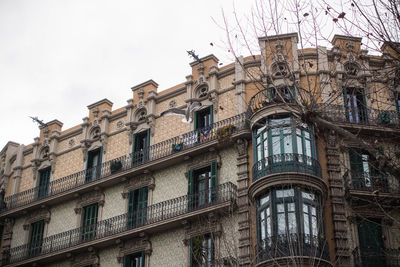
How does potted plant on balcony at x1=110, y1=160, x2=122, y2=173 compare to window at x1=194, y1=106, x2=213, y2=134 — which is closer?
window at x1=194, y1=106, x2=213, y2=134

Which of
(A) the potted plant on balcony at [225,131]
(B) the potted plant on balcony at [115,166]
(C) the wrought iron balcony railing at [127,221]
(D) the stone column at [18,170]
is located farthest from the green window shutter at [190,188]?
(D) the stone column at [18,170]

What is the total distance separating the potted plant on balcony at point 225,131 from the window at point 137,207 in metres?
4.31

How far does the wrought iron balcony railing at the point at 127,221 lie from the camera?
25.1 meters

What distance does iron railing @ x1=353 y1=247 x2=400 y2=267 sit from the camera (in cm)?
2211

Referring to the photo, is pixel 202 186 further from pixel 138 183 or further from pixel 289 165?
pixel 289 165

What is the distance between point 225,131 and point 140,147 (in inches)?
206

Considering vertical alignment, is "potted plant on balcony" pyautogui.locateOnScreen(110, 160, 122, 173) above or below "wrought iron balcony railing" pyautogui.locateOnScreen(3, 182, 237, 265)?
above

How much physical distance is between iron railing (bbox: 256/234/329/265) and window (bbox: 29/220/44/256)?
40.6 ft

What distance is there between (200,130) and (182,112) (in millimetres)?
1564

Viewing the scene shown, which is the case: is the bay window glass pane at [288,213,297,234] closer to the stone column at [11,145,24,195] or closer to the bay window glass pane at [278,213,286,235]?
the bay window glass pane at [278,213,286,235]

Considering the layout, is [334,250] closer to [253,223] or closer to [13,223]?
[253,223]

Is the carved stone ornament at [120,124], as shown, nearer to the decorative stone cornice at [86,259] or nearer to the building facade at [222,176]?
the building facade at [222,176]

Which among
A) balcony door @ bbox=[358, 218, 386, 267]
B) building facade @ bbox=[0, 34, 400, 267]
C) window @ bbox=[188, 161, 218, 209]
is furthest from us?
window @ bbox=[188, 161, 218, 209]

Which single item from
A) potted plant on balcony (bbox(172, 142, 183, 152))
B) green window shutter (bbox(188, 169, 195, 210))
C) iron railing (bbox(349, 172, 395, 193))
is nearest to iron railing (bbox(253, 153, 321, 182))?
iron railing (bbox(349, 172, 395, 193))
